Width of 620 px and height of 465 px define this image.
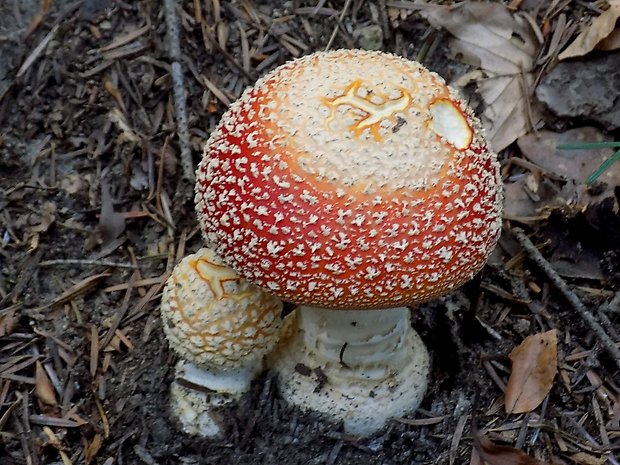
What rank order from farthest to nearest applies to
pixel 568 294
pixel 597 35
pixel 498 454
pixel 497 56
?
1. pixel 497 56
2. pixel 597 35
3. pixel 568 294
4. pixel 498 454

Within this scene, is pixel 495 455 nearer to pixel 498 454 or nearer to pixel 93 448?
pixel 498 454

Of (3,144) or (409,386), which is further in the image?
(3,144)

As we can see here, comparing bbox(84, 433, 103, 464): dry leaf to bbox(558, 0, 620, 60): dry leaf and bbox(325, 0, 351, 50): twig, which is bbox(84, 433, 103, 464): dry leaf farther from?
bbox(558, 0, 620, 60): dry leaf

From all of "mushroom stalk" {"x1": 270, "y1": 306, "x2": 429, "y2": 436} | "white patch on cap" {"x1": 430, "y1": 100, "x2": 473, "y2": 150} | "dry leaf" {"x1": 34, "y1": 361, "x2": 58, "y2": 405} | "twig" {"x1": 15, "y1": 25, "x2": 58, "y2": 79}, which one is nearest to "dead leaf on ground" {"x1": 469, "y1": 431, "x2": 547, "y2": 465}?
"mushroom stalk" {"x1": 270, "y1": 306, "x2": 429, "y2": 436}

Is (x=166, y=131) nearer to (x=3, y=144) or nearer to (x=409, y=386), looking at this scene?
(x=3, y=144)

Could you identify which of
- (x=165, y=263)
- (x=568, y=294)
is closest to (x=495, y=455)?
(x=568, y=294)

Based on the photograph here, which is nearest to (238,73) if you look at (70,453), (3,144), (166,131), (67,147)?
(166,131)
